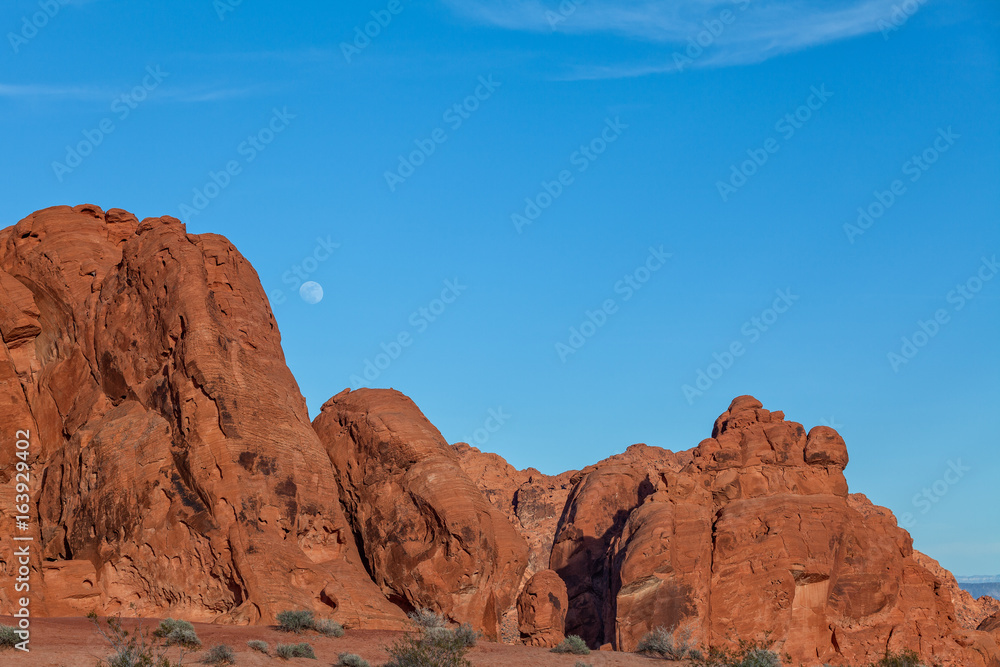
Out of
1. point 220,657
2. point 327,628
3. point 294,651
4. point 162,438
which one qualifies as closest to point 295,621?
point 327,628

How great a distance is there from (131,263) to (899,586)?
3159 cm

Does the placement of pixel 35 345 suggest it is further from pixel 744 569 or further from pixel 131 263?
pixel 744 569

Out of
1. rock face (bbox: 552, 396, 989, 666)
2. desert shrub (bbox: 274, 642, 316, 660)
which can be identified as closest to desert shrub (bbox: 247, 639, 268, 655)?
desert shrub (bbox: 274, 642, 316, 660)

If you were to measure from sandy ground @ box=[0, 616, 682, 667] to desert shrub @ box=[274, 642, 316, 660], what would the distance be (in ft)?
0.60

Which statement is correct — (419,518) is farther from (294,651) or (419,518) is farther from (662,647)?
(294,651)

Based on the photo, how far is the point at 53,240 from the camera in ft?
139

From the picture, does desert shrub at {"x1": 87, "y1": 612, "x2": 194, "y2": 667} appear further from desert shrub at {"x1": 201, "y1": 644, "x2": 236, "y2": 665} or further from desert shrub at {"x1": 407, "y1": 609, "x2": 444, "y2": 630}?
desert shrub at {"x1": 407, "y1": 609, "x2": 444, "y2": 630}

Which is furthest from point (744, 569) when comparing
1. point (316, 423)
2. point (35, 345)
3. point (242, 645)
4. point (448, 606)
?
point (35, 345)

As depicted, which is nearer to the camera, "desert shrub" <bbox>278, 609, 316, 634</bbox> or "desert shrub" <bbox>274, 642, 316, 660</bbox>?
"desert shrub" <bbox>274, 642, 316, 660</bbox>

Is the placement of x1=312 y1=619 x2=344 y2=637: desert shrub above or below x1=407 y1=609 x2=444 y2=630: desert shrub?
below

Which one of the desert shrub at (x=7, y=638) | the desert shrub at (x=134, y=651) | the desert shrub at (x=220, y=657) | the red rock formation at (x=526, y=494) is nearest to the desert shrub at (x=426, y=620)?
the desert shrub at (x=220, y=657)

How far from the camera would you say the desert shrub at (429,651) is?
26875 millimetres

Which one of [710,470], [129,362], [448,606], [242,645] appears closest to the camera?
[242,645]

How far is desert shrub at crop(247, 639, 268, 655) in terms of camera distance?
1089 inches
